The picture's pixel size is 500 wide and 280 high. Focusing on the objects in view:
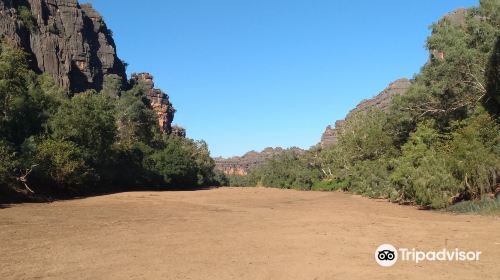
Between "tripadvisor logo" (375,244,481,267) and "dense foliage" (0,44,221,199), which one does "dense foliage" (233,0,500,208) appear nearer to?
"tripadvisor logo" (375,244,481,267)

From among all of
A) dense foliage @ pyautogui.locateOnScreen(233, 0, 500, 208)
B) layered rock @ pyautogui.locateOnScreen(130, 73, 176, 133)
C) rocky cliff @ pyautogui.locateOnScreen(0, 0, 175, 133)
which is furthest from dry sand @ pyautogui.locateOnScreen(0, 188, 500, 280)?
layered rock @ pyautogui.locateOnScreen(130, 73, 176, 133)

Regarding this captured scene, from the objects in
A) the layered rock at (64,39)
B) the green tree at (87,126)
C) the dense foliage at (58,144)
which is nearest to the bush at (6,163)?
the dense foliage at (58,144)

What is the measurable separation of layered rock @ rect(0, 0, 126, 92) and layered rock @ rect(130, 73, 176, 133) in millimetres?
19926

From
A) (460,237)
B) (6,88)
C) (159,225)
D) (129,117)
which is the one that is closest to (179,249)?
(159,225)

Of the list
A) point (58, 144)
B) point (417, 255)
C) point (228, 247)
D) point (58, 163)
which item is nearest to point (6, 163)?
point (58, 163)

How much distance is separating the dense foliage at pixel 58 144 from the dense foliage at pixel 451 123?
75.4 feet

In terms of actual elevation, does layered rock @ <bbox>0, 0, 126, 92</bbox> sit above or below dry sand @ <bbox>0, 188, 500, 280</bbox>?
above

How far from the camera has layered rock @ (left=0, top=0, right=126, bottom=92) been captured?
3214 inches

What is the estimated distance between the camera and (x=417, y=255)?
9.84m

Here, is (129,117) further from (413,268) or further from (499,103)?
(413,268)

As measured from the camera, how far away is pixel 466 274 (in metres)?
8.14

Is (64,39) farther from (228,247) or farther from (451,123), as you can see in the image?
(228,247)

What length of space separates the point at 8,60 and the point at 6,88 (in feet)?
5.61

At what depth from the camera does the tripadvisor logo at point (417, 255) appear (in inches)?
371
